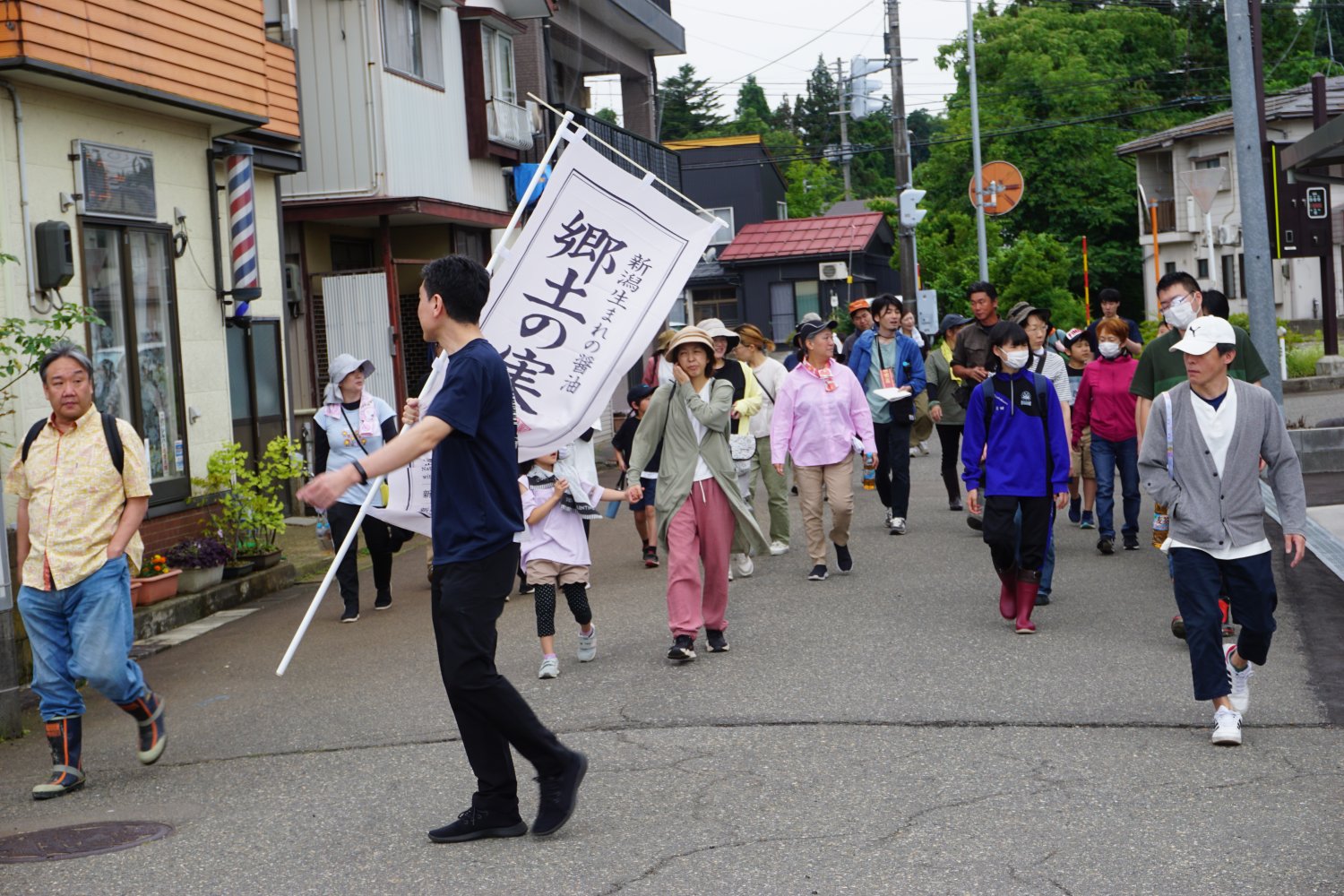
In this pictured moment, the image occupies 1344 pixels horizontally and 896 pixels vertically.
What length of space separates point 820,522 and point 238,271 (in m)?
6.15

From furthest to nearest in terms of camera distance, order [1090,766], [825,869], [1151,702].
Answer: [1151,702], [1090,766], [825,869]

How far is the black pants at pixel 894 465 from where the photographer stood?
1334cm

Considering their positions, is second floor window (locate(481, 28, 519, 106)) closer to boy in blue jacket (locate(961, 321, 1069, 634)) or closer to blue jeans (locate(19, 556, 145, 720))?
boy in blue jacket (locate(961, 321, 1069, 634))

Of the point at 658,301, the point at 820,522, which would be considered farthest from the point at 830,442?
the point at 658,301

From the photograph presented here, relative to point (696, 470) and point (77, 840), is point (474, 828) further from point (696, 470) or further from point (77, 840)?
point (696, 470)

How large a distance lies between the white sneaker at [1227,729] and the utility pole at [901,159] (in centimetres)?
2138

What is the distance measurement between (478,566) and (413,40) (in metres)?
15.0

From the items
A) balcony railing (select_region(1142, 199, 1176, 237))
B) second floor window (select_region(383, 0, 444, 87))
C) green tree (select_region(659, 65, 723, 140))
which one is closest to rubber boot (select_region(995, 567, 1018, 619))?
second floor window (select_region(383, 0, 444, 87))

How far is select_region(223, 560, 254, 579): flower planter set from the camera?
1196 cm

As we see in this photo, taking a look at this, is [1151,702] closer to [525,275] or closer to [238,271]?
[525,275]

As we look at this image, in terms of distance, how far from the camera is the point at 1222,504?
6414 mm

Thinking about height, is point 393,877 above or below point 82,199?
below

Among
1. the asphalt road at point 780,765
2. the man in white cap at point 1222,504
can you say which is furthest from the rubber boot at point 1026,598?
the man in white cap at point 1222,504

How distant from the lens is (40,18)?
34.0ft
